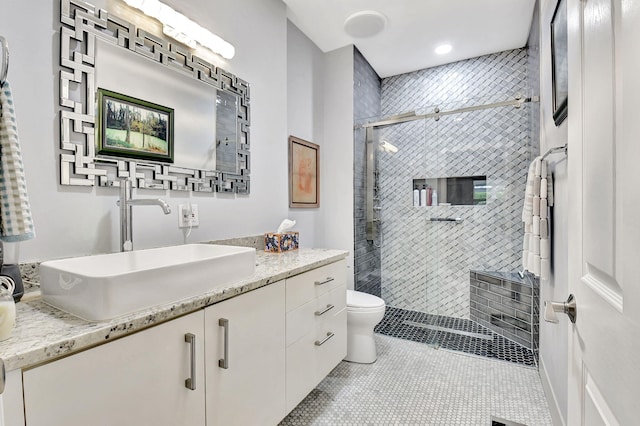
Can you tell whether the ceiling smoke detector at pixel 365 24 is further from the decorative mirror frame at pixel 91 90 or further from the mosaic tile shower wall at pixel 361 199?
the decorative mirror frame at pixel 91 90

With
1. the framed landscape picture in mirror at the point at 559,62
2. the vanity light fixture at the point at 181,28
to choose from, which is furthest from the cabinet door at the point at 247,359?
the framed landscape picture in mirror at the point at 559,62

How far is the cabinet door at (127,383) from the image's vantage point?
0.66 metres

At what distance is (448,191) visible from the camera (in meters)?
3.11

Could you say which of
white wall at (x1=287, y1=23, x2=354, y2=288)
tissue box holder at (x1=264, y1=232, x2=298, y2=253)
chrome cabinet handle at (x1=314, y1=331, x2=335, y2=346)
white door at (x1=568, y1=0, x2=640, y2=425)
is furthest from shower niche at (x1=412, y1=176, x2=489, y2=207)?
white door at (x1=568, y1=0, x2=640, y2=425)

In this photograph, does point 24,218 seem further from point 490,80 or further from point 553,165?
point 490,80

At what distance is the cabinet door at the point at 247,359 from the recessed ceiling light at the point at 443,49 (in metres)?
2.77

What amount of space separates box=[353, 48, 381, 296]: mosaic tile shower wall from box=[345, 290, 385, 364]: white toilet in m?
0.76

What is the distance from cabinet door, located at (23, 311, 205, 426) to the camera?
66 centimetres

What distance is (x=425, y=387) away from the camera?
1938 mm

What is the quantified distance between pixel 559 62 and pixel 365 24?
5.02ft

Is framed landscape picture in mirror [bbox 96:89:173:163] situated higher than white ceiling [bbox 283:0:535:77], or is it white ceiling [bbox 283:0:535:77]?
white ceiling [bbox 283:0:535:77]

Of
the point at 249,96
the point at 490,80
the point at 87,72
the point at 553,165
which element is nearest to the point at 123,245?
the point at 87,72

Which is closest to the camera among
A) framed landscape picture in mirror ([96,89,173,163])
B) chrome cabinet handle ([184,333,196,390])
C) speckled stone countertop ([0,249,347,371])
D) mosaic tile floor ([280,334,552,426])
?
speckled stone countertop ([0,249,347,371])

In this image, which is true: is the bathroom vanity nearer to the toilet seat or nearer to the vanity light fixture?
the toilet seat
